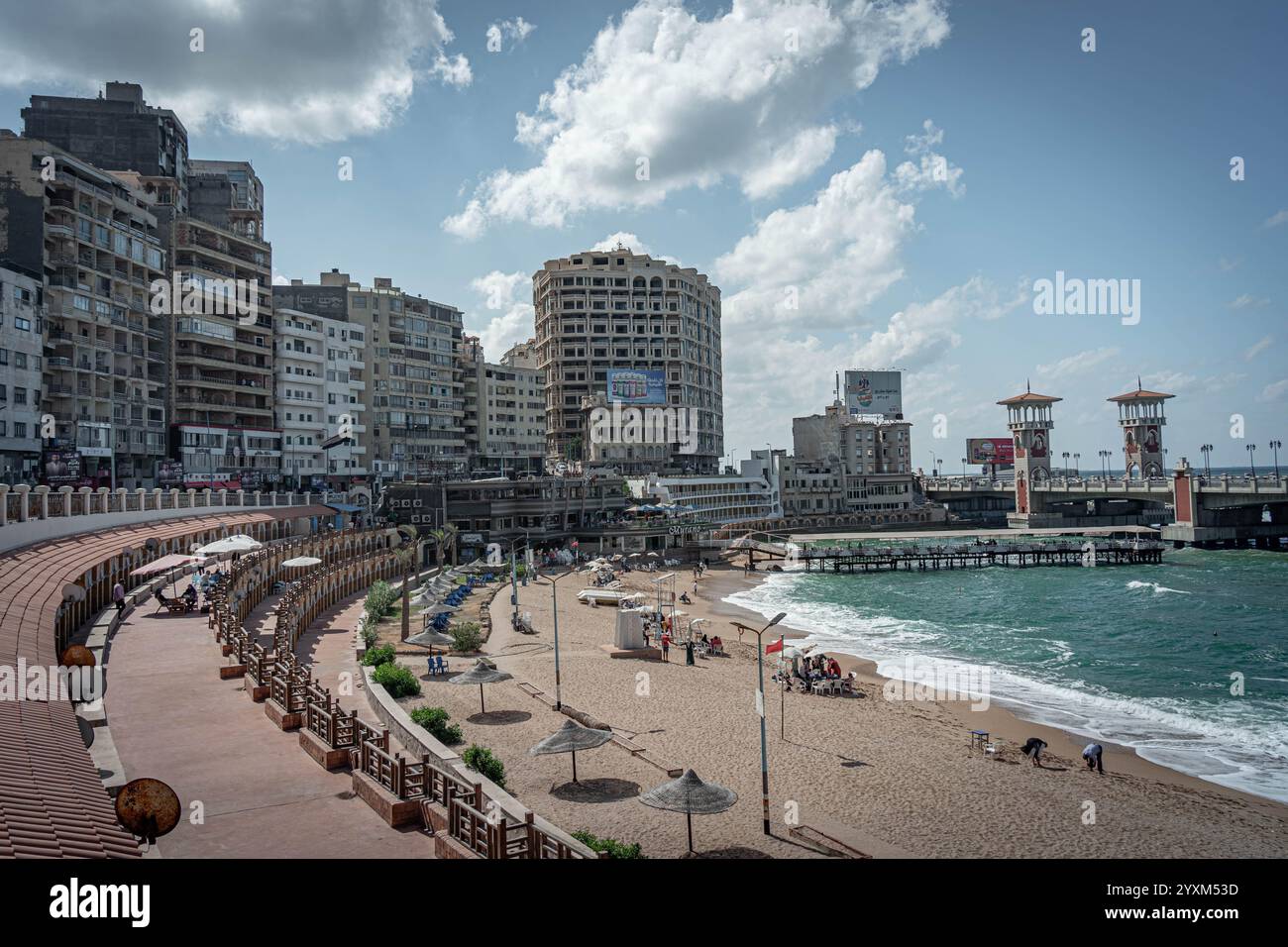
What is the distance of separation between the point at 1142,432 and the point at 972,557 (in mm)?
61337

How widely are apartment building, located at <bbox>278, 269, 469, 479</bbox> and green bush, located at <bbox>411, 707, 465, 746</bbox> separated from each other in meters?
75.2

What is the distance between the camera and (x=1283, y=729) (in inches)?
1193

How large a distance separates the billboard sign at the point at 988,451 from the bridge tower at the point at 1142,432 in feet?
115

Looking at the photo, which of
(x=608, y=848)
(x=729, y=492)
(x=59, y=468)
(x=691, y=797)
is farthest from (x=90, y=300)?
(x=729, y=492)

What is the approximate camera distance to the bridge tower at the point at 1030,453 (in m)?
134

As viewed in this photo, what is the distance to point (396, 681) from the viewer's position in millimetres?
26484

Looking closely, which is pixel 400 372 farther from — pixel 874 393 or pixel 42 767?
pixel 42 767

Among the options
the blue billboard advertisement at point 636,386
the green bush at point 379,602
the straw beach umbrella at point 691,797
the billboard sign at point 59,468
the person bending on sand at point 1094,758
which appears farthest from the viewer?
the blue billboard advertisement at point 636,386

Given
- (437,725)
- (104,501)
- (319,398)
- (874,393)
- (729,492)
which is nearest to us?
(437,725)

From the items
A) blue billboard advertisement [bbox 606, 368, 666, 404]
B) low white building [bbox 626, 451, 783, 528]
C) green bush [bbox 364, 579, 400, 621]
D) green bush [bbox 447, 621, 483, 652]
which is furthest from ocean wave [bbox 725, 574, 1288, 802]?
blue billboard advertisement [bbox 606, 368, 666, 404]

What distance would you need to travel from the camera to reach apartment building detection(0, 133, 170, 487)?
59188mm

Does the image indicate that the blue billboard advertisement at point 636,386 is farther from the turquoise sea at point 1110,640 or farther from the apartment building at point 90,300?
the apartment building at point 90,300

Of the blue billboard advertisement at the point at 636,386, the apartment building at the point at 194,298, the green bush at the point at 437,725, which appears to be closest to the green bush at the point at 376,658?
the green bush at the point at 437,725
